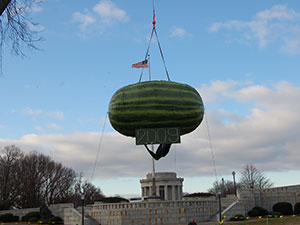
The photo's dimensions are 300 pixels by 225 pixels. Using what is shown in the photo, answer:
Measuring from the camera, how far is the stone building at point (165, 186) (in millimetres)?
50250

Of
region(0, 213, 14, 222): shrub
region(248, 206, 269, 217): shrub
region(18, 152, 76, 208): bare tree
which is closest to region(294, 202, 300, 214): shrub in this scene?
region(248, 206, 269, 217): shrub

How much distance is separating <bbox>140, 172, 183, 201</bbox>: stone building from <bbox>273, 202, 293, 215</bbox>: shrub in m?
18.9

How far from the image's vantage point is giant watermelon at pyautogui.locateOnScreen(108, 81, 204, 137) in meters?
13.6

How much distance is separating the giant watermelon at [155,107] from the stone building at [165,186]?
3689cm

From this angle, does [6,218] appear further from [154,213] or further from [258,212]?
[258,212]

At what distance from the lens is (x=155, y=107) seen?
13656 mm

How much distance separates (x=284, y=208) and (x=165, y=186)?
795 inches

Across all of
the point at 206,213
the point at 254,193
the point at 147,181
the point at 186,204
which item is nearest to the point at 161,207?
the point at 186,204

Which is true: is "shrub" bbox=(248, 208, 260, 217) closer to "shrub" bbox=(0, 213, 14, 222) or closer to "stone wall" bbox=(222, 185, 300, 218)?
"stone wall" bbox=(222, 185, 300, 218)

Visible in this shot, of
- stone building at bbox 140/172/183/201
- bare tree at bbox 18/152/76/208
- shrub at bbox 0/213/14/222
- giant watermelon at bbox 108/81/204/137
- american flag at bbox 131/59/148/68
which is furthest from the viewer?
bare tree at bbox 18/152/76/208

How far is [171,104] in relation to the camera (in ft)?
44.9

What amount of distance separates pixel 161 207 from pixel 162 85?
1814 cm

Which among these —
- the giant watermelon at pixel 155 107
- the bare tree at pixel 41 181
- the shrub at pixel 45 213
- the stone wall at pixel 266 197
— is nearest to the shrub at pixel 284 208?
the stone wall at pixel 266 197

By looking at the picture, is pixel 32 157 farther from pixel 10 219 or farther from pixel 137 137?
pixel 137 137
